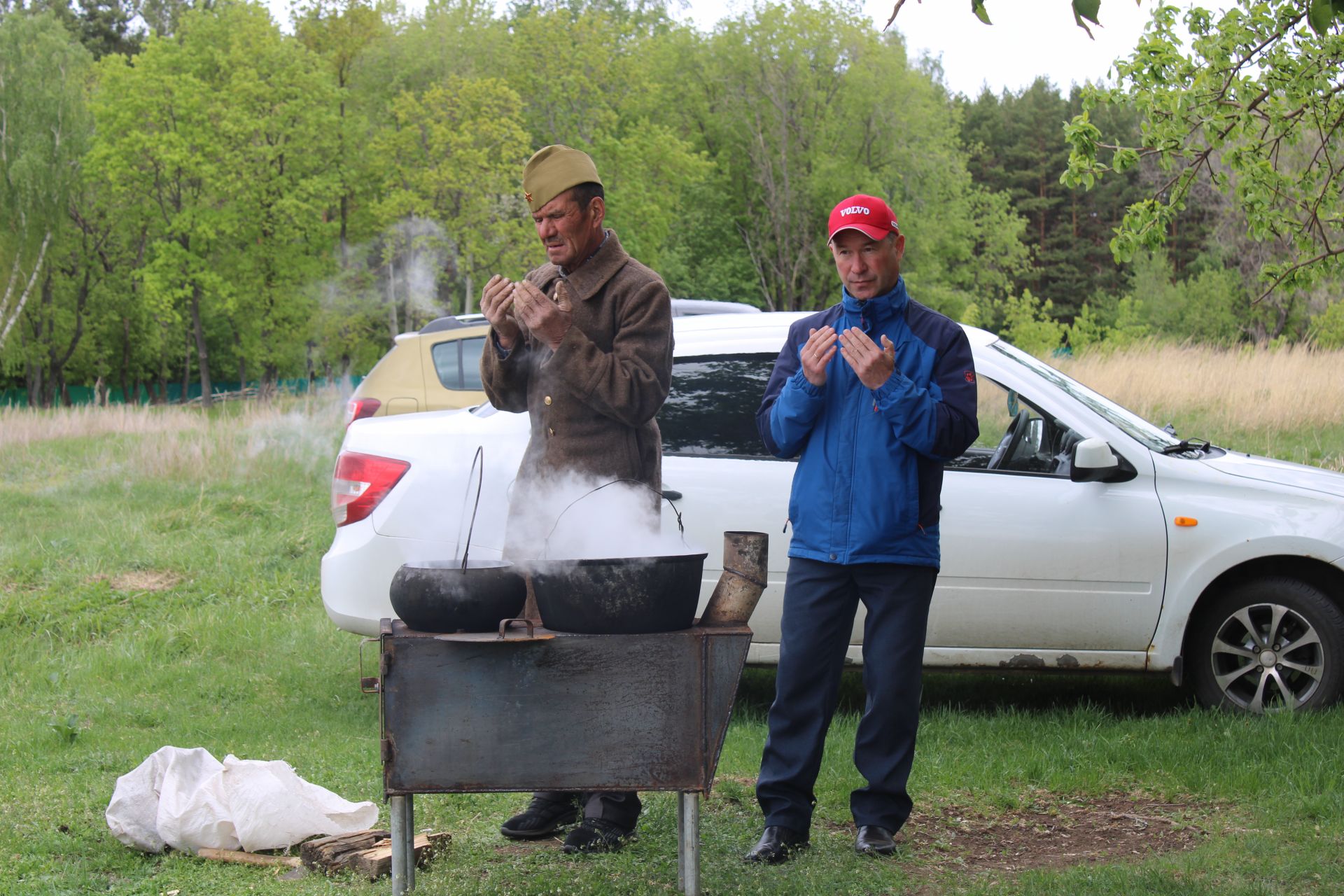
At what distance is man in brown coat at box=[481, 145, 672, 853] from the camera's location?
11.5 feet

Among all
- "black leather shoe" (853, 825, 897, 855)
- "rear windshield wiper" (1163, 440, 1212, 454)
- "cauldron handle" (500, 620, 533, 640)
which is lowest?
"black leather shoe" (853, 825, 897, 855)

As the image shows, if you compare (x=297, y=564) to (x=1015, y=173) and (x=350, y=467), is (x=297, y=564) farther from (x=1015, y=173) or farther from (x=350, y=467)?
(x=1015, y=173)

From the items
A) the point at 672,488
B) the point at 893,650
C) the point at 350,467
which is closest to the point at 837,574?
the point at 893,650

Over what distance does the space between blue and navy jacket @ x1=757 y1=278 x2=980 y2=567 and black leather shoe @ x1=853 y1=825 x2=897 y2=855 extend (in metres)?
0.91

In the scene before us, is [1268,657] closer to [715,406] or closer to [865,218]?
[715,406]

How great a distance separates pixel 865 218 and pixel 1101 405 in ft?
8.16

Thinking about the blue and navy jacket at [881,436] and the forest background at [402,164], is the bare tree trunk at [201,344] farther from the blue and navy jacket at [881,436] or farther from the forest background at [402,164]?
the blue and navy jacket at [881,436]

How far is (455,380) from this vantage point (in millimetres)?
10391

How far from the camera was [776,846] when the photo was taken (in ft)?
12.7

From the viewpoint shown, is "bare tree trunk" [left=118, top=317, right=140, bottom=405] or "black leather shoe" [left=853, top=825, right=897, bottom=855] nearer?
"black leather shoe" [left=853, top=825, right=897, bottom=855]

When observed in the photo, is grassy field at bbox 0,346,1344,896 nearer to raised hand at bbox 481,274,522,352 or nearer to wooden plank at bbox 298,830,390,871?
wooden plank at bbox 298,830,390,871

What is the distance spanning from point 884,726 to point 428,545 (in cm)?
247

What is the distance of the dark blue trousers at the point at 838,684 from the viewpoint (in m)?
3.83

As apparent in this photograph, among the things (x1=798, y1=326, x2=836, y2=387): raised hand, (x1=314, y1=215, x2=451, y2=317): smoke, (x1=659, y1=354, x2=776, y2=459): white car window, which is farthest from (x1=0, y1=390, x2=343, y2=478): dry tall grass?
(x1=798, y1=326, x2=836, y2=387): raised hand
